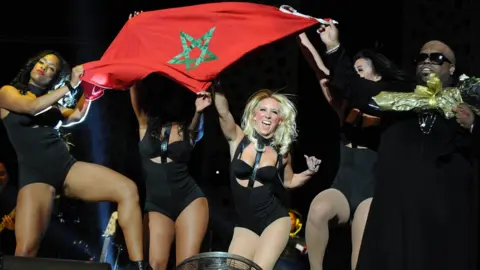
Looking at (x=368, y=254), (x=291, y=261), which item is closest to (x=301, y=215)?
(x=291, y=261)

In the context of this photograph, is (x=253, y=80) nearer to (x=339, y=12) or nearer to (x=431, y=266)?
(x=339, y=12)

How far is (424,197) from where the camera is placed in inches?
230

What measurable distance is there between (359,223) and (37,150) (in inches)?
97.9

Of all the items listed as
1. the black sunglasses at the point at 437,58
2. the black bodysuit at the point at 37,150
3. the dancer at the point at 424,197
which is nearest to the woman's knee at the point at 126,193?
the black bodysuit at the point at 37,150

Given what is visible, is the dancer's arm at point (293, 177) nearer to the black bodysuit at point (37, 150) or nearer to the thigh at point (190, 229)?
the thigh at point (190, 229)

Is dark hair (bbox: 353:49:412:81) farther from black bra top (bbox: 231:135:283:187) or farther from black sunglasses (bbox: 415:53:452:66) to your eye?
black bra top (bbox: 231:135:283:187)

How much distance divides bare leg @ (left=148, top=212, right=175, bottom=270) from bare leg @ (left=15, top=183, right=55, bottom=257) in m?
0.80

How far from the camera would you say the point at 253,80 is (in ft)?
28.3

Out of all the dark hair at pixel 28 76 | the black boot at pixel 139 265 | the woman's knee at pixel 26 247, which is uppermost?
the dark hair at pixel 28 76

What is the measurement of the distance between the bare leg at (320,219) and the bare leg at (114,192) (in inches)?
49.2

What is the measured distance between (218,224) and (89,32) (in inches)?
86.9

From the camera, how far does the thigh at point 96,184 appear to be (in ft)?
22.6

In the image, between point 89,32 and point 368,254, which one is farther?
point 89,32

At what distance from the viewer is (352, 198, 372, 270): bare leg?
6.48 meters
